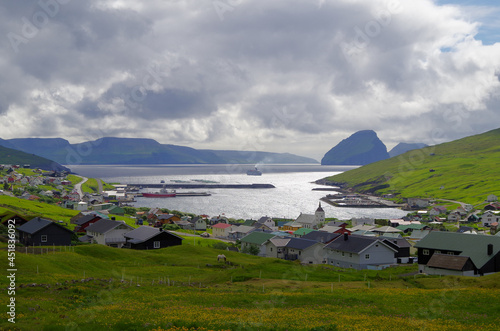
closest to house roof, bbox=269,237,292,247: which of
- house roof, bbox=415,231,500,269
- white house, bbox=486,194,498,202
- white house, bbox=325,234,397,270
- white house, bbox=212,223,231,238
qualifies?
white house, bbox=325,234,397,270

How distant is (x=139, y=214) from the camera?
140 meters

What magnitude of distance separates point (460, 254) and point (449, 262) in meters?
4.19

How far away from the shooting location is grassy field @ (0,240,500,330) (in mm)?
17719

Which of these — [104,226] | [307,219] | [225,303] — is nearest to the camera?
[225,303]

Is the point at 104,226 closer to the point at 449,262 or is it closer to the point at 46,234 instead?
the point at 46,234

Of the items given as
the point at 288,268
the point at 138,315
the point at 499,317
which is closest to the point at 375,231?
the point at 288,268

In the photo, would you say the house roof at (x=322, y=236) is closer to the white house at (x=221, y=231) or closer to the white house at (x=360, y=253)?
the white house at (x=360, y=253)

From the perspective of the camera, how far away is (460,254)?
52.6m

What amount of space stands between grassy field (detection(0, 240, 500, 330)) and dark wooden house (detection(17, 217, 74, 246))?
22.2 meters

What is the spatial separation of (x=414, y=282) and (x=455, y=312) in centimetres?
1784

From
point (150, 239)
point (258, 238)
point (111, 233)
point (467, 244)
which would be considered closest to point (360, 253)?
point (467, 244)

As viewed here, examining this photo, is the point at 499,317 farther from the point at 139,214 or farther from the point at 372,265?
the point at 139,214

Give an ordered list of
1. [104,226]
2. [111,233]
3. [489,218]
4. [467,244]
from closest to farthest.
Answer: [467,244], [111,233], [104,226], [489,218]

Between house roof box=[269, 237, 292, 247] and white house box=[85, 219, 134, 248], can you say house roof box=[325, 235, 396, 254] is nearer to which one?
house roof box=[269, 237, 292, 247]
